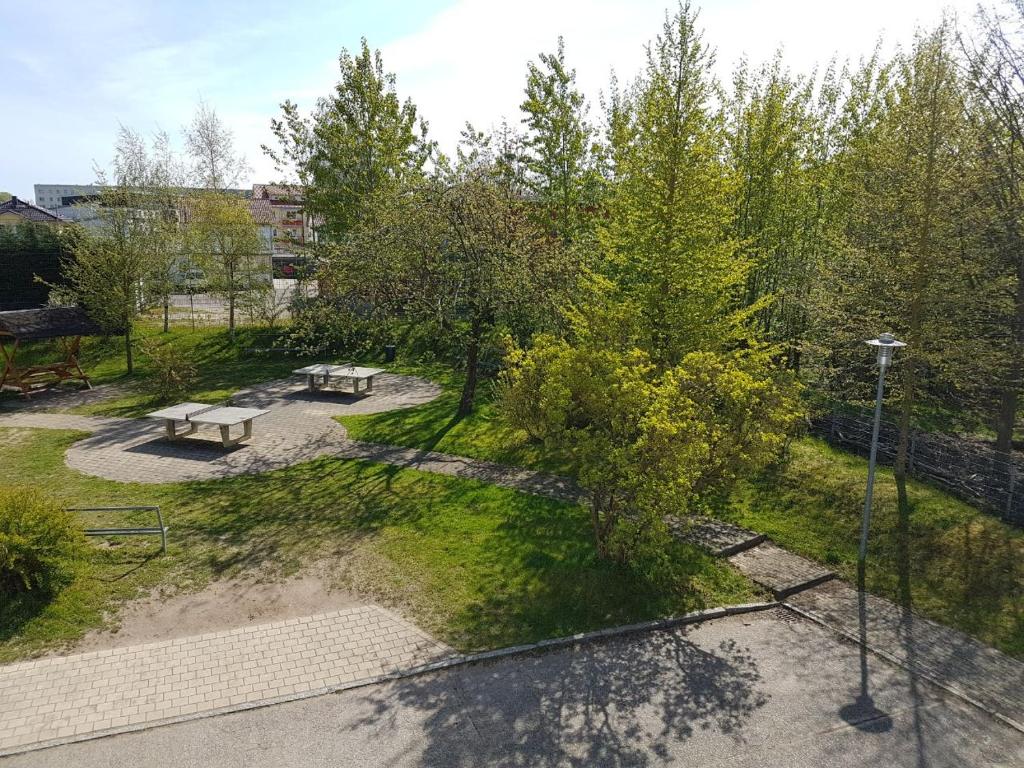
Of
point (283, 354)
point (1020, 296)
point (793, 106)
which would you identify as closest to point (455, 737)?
point (1020, 296)

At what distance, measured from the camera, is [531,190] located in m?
23.2

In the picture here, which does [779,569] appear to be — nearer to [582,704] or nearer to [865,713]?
[865,713]

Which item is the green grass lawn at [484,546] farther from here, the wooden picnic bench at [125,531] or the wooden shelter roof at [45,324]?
the wooden shelter roof at [45,324]

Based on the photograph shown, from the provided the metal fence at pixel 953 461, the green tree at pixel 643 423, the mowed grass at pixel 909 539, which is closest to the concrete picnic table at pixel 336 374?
the green tree at pixel 643 423

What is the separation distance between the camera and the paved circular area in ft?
43.4

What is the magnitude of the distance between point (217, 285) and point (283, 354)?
13.2 feet

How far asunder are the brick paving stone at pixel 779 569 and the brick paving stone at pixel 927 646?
0.15m

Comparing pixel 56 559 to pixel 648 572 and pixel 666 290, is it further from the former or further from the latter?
pixel 666 290

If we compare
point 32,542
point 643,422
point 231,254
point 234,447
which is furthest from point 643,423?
point 231,254

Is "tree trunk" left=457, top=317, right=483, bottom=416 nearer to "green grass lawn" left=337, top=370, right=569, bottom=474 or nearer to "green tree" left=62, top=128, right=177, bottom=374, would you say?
"green grass lawn" left=337, top=370, right=569, bottom=474

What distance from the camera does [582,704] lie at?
694cm

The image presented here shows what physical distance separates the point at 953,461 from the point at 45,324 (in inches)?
926

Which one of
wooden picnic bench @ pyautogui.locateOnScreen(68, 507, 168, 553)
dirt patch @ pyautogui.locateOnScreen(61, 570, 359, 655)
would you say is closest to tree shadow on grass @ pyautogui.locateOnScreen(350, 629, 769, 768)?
dirt patch @ pyautogui.locateOnScreen(61, 570, 359, 655)

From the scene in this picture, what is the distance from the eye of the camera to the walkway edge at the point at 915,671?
22.3ft
